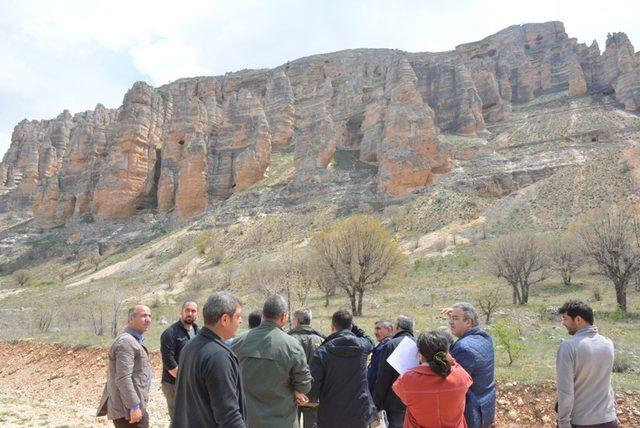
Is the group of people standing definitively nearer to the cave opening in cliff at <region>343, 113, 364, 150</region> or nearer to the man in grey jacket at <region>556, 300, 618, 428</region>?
the man in grey jacket at <region>556, 300, 618, 428</region>

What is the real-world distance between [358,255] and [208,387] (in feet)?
66.5

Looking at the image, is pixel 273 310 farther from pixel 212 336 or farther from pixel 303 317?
pixel 303 317

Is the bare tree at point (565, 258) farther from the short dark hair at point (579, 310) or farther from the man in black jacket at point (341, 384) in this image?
the man in black jacket at point (341, 384)

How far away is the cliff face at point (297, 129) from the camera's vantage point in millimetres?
58000

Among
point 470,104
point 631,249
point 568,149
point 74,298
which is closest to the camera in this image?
point 631,249

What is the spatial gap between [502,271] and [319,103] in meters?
59.0

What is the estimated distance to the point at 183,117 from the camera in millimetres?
71375

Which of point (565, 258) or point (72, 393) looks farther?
point (565, 258)

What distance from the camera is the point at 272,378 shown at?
12.3 feet

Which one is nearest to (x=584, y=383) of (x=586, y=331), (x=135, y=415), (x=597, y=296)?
(x=586, y=331)

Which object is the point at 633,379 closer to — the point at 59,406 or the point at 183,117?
the point at 59,406

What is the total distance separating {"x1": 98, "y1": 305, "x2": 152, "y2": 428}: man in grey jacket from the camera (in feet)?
14.8

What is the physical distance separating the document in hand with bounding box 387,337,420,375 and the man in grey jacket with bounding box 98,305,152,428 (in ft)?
8.78

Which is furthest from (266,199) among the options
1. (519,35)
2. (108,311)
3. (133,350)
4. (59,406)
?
(519,35)
